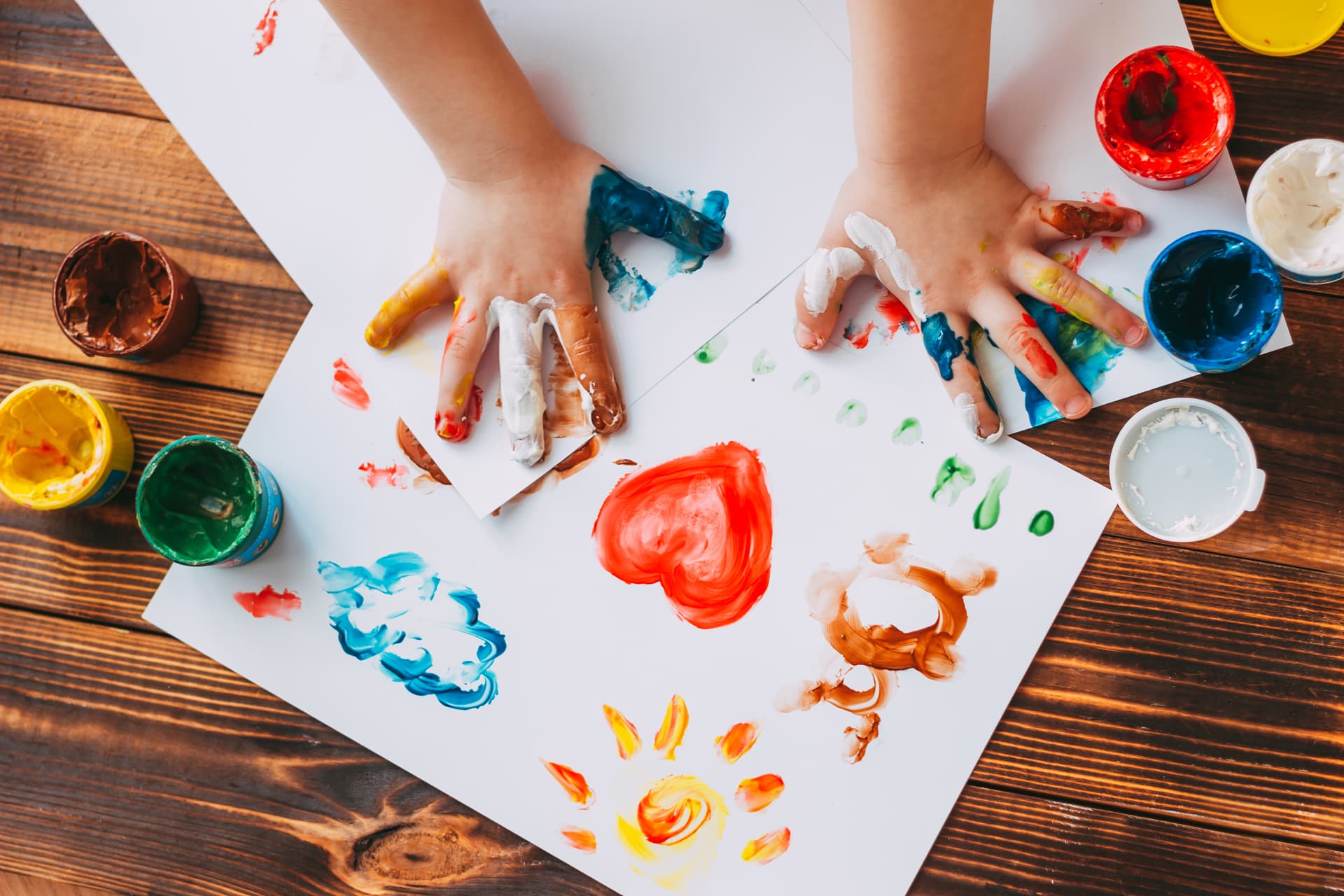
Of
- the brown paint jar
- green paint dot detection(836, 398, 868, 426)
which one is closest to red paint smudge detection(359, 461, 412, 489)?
the brown paint jar

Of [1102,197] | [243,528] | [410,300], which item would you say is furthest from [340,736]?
[1102,197]

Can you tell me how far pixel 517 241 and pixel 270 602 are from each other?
1.51 feet

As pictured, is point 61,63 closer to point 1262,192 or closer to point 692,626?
point 692,626

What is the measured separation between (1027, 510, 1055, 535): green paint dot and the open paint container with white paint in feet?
0.21

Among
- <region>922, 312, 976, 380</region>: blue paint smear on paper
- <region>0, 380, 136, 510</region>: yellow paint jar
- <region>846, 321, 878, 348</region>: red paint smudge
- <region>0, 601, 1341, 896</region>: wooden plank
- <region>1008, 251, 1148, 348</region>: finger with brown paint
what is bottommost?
<region>0, 601, 1341, 896</region>: wooden plank

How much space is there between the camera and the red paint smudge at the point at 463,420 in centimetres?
95

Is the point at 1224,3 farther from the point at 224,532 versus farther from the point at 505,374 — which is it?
the point at 224,532

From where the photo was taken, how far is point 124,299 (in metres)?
0.98

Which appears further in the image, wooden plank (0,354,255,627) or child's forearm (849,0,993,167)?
wooden plank (0,354,255,627)

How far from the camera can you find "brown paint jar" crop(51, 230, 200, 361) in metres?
0.95

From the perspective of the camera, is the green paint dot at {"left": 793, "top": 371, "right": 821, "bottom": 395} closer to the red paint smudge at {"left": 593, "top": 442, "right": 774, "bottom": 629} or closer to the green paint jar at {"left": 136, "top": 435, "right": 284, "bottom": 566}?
the red paint smudge at {"left": 593, "top": 442, "right": 774, "bottom": 629}

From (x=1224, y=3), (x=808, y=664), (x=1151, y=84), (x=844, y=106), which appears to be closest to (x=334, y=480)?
(x=808, y=664)

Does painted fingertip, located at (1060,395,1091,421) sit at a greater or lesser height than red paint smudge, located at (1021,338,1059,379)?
lesser

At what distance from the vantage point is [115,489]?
3.21 feet
